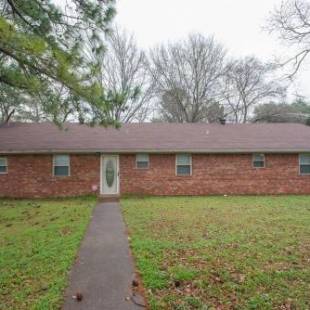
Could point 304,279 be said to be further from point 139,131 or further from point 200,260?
point 139,131

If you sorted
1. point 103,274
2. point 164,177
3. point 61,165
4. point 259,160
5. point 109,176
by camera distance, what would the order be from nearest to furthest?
point 103,274
point 61,165
point 109,176
point 164,177
point 259,160

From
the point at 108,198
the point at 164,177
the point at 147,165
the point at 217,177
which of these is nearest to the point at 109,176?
the point at 108,198

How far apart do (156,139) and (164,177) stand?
217cm

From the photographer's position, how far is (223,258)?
17.1 ft

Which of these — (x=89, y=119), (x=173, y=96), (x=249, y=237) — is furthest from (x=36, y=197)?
(x=173, y=96)

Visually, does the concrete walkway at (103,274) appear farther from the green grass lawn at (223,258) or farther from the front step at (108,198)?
the front step at (108,198)

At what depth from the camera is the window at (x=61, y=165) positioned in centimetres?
1397

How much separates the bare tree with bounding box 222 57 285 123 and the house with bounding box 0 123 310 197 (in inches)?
558

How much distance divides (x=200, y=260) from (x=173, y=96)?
23.9 m

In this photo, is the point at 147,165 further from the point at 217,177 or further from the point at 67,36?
the point at 67,36

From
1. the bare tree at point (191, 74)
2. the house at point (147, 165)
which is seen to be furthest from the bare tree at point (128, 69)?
the house at point (147, 165)

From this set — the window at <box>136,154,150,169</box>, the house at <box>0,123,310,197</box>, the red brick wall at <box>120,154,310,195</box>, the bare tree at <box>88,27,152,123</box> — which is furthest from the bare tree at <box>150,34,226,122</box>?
the window at <box>136,154,150,169</box>

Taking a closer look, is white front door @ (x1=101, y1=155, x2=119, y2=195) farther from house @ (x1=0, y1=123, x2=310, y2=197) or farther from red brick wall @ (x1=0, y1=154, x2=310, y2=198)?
red brick wall @ (x1=0, y1=154, x2=310, y2=198)

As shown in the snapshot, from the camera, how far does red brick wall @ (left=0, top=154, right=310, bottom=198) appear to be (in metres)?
13.8
